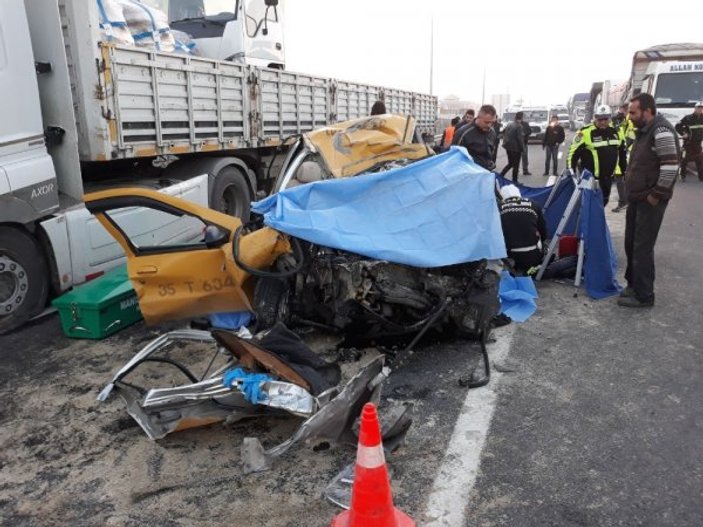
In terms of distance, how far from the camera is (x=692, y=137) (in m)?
14.3

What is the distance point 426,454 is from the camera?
113 inches

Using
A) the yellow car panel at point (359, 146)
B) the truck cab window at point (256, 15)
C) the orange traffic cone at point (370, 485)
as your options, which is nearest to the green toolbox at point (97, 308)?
the yellow car panel at point (359, 146)

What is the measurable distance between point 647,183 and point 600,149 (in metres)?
2.66

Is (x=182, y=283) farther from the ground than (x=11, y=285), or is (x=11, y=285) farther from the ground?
(x=182, y=283)

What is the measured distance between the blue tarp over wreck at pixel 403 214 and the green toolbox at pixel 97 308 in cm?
144

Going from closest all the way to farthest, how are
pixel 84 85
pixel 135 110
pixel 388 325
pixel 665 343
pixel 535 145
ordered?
1. pixel 388 325
2. pixel 665 343
3. pixel 84 85
4. pixel 135 110
5. pixel 535 145

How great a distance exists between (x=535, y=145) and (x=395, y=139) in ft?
89.5

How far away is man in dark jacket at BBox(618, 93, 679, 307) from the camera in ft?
15.8

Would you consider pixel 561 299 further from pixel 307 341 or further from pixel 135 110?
pixel 135 110

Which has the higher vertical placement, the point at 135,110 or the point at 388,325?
the point at 135,110

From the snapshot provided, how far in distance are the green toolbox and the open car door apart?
48 centimetres

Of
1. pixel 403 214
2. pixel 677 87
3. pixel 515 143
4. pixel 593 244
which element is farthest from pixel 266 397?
pixel 677 87

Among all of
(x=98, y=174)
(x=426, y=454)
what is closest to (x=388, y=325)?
(x=426, y=454)

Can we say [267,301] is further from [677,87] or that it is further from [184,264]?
[677,87]
